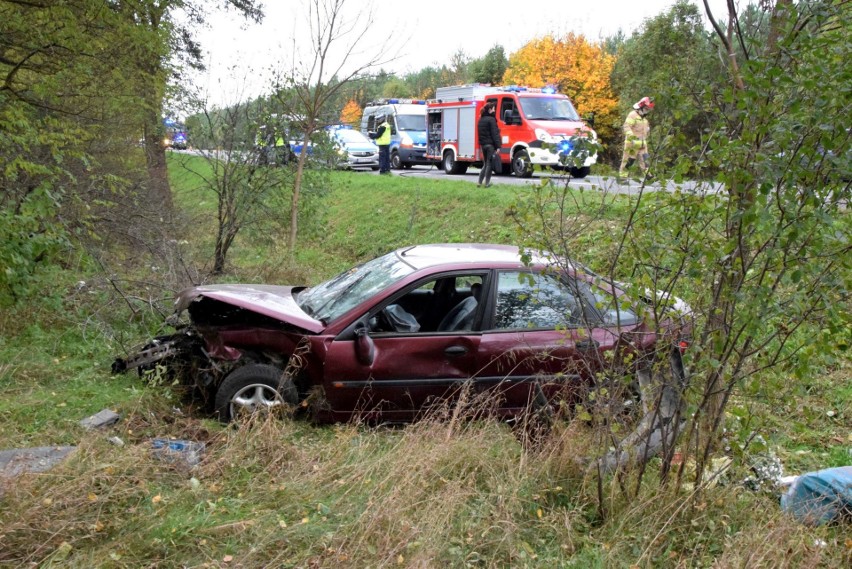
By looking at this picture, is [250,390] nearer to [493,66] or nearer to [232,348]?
[232,348]

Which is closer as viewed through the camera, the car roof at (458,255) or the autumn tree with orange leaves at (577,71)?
the car roof at (458,255)

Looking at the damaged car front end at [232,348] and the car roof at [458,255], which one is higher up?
the car roof at [458,255]

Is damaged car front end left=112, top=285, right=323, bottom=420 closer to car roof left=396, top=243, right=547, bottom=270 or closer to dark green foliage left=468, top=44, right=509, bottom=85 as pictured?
car roof left=396, top=243, right=547, bottom=270

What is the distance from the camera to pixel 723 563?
11.4 feet

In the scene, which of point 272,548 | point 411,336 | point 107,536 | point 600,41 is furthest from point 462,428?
point 600,41

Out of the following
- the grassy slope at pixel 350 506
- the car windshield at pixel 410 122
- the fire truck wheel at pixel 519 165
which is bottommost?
the grassy slope at pixel 350 506

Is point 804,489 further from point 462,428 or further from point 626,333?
point 462,428

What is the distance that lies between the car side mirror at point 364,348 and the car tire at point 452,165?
68.4ft

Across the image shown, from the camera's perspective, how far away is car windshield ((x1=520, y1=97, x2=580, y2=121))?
2123 cm

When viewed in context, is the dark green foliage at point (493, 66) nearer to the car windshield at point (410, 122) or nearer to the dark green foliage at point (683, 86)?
the car windshield at point (410, 122)

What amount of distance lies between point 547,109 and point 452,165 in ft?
17.7

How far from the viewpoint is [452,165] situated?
26125 mm

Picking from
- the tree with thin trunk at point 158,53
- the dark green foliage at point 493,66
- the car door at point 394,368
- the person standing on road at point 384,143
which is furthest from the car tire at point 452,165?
the dark green foliage at point 493,66

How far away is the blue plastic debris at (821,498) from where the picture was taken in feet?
13.1
